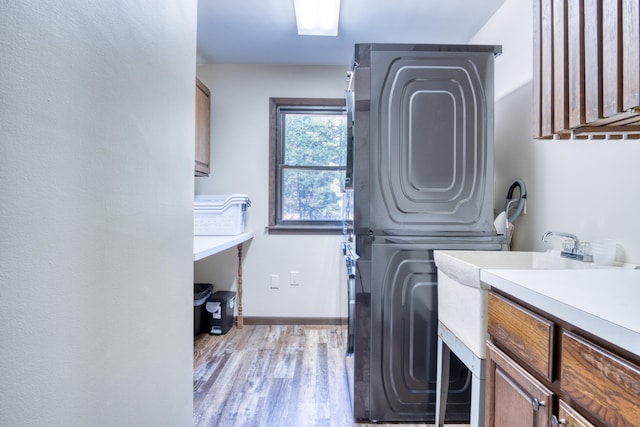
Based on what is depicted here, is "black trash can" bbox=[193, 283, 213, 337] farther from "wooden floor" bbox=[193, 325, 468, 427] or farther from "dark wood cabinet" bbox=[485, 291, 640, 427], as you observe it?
"dark wood cabinet" bbox=[485, 291, 640, 427]

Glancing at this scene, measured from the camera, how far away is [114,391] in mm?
777

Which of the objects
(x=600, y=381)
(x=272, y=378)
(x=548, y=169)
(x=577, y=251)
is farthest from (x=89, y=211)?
(x=548, y=169)

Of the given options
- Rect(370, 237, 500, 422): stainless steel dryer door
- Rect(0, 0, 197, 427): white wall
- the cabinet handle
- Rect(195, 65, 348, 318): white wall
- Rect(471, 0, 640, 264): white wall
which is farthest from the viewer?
Rect(195, 65, 348, 318): white wall

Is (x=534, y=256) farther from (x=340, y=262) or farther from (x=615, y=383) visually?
(x=340, y=262)

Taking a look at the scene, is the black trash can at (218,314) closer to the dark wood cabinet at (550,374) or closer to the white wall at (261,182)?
the white wall at (261,182)

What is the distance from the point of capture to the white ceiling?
6.93 ft

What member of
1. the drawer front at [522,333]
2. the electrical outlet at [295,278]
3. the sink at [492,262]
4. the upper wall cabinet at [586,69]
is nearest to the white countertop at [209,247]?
the electrical outlet at [295,278]

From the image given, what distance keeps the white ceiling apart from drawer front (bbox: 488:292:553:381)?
1.95m

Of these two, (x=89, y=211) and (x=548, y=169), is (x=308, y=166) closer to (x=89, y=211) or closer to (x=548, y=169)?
(x=548, y=169)

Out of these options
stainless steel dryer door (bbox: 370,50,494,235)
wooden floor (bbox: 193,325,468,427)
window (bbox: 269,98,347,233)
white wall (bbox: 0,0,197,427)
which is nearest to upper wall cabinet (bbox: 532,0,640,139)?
stainless steel dryer door (bbox: 370,50,494,235)

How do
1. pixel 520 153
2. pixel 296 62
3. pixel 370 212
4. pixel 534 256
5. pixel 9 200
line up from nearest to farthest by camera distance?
pixel 9 200 → pixel 534 256 → pixel 370 212 → pixel 520 153 → pixel 296 62

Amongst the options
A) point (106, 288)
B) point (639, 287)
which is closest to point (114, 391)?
point (106, 288)

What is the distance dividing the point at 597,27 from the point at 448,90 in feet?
2.81

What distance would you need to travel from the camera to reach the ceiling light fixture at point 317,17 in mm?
2045
